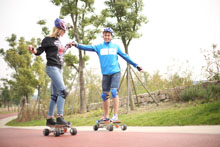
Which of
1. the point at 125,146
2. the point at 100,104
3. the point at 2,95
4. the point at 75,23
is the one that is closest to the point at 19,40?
the point at 75,23

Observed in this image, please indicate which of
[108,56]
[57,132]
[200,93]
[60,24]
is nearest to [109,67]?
[108,56]

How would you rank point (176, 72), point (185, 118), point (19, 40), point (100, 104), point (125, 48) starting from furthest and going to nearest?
point (19, 40)
point (100, 104)
point (125, 48)
point (176, 72)
point (185, 118)

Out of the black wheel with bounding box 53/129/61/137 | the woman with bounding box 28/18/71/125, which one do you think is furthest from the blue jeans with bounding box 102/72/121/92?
the black wheel with bounding box 53/129/61/137

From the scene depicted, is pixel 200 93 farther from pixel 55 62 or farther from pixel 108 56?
pixel 55 62

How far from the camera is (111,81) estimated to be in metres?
5.52

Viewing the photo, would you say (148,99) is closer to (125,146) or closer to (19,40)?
(125,146)

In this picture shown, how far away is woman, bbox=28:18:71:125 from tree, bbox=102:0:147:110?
5.55m

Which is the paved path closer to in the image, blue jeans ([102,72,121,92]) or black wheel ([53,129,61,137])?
black wheel ([53,129,61,137])

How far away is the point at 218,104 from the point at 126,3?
5866 mm

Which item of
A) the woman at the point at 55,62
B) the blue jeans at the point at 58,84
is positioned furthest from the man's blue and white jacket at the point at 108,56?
the blue jeans at the point at 58,84

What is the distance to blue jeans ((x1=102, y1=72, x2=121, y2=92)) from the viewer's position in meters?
5.39

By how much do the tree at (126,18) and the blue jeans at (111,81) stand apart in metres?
4.65

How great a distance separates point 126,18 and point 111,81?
565 cm

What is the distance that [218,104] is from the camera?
5.94 meters
